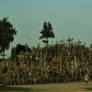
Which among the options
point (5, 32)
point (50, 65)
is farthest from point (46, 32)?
point (5, 32)

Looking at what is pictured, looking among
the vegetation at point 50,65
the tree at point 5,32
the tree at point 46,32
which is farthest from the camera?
the tree at point 46,32

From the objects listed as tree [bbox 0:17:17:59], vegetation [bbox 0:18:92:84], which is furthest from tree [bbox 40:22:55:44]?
tree [bbox 0:17:17:59]

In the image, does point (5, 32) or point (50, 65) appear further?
point (50, 65)

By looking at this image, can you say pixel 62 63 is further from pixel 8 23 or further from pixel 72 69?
pixel 8 23

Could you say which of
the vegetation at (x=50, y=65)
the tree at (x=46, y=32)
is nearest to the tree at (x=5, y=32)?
the vegetation at (x=50, y=65)

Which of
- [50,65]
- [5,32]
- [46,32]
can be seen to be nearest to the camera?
[5,32]

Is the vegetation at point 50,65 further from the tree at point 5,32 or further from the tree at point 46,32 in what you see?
the tree at point 46,32

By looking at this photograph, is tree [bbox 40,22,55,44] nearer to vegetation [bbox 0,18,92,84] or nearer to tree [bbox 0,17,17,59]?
vegetation [bbox 0,18,92,84]

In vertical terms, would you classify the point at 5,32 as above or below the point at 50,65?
above

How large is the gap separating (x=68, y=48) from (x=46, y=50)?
4.17 metres

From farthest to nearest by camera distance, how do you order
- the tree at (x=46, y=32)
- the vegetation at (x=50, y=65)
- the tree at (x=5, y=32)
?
the tree at (x=46, y=32) < the vegetation at (x=50, y=65) < the tree at (x=5, y=32)

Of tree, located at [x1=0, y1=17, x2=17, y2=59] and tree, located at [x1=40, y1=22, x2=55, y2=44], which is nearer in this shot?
tree, located at [x1=0, y1=17, x2=17, y2=59]

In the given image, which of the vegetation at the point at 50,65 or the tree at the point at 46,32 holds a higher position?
the tree at the point at 46,32

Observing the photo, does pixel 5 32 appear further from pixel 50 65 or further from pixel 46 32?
pixel 46 32
